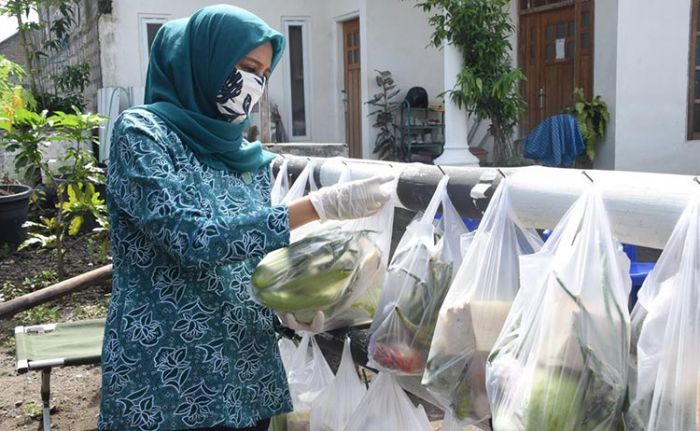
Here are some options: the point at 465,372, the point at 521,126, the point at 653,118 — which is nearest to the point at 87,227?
the point at 521,126

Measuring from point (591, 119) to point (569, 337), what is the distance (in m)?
6.33

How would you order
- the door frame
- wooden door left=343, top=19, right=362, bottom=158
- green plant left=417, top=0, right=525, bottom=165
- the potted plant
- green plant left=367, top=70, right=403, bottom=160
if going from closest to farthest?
1. the potted plant
2. green plant left=417, top=0, right=525, bottom=165
3. green plant left=367, top=70, right=403, bottom=160
4. the door frame
5. wooden door left=343, top=19, right=362, bottom=158

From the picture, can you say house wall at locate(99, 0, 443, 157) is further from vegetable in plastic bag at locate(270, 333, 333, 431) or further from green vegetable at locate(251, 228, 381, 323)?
green vegetable at locate(251, 228, 381, 323)

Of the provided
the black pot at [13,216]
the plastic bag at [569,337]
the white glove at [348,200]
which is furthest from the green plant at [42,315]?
the plastic bag at [569,337]

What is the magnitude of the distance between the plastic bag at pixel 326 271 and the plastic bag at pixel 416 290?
0.32ft

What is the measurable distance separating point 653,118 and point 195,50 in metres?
6.36

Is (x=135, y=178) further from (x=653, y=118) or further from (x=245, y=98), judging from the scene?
(x=653, y=118)

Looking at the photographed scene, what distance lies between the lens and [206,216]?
134cm

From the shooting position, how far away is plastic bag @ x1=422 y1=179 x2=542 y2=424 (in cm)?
121

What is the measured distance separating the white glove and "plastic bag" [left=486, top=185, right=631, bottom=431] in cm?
42

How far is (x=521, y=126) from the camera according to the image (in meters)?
8.30

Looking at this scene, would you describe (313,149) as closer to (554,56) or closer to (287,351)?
(287,351)

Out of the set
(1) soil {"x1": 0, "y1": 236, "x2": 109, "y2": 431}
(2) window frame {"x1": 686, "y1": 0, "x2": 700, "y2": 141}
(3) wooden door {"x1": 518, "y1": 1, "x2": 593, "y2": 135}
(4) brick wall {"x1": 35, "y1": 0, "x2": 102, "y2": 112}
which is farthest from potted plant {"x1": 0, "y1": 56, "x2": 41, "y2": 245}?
(2) window frame {"x1": 686, "y1": 0, "x2": 700, "y2": 141}

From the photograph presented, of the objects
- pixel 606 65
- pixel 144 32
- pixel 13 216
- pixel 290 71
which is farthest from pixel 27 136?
pixel 290 71
